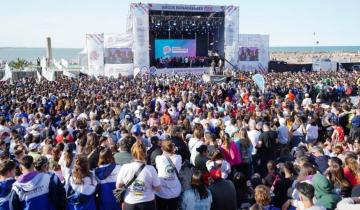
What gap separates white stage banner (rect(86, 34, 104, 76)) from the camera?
2794 centimetres

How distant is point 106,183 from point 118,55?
2403 centimetres

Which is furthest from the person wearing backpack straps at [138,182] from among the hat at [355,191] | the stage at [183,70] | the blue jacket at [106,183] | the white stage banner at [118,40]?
the stage at [183,70]

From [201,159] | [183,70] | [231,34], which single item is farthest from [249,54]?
[201,159]

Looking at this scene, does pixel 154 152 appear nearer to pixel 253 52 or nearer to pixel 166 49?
pixel 166 49

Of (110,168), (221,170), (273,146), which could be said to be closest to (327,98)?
(273,146)

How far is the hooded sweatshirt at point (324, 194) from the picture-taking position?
4344 millimetres

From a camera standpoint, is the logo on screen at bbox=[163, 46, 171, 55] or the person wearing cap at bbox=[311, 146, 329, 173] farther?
the logo on screen at bbox=[163, 46, 171, 55]

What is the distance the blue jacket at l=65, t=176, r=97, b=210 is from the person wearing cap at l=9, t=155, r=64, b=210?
0.20m

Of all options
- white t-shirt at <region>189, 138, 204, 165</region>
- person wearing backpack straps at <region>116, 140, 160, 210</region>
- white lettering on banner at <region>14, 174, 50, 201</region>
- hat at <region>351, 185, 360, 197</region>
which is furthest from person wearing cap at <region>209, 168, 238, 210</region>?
white lettering on banner at <region>14, 174, 50, 201</region>

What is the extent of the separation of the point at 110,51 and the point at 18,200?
24.5 meters

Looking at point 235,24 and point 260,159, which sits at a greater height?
point 235,24

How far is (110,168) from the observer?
15.6 feet

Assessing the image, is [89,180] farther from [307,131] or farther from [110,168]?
[307,131]

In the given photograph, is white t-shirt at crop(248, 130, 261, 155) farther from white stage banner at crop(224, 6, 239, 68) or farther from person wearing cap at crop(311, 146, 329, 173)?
white stage banner at crop(224, 6, 239, 68)
